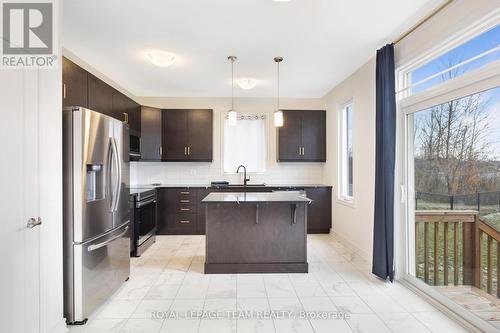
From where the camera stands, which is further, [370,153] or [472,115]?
[370,153]

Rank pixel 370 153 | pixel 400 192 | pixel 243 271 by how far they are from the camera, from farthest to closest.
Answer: pixel 370 153 → pixel 243 271 → pixel 400 192

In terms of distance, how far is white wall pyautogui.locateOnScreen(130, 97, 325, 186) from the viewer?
5691mm

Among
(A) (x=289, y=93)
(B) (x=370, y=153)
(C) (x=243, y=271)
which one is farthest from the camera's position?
(A) (x=289, y=93)

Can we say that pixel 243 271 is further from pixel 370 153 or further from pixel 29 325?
pixel 370 153

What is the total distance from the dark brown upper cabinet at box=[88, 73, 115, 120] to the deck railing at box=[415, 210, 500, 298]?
389 centimetres

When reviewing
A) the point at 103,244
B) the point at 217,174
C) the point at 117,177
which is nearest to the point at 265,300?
the point at 103,244

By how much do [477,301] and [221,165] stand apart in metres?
4.46

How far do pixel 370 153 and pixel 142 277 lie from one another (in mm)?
3351

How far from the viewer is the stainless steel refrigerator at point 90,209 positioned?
87.4 inches

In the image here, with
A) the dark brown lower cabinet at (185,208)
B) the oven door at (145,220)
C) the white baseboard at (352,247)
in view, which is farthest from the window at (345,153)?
the oven door at (145,220)

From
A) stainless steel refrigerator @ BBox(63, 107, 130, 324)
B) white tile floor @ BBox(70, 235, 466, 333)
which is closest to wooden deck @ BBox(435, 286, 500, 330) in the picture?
white tile floor @ BBox(70, 235, 466, 333)

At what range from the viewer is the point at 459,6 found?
2.24 m

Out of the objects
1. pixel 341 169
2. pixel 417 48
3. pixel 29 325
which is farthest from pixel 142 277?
pixel 417 48

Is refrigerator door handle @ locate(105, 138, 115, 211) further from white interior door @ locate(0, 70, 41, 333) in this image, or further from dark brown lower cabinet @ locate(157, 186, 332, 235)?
dark brown lower cabinet @ locate(157, 186, 332, 235)
